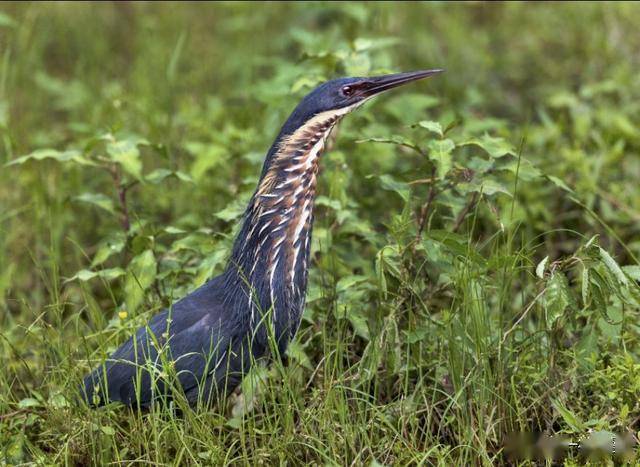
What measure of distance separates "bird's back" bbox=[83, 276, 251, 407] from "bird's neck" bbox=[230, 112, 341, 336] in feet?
0.42

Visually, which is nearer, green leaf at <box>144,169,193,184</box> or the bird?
the bird

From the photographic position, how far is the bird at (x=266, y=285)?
370 centimetres

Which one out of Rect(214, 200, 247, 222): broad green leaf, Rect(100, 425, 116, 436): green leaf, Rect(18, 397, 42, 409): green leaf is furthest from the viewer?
Rect(214, 200, 247, 222): broad green leaf

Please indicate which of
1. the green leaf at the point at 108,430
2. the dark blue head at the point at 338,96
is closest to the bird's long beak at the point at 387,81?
the dark blue head at the point at 338,96

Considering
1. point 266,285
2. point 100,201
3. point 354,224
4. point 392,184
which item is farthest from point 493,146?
point 100,201

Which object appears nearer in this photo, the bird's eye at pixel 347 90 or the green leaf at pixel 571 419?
the green leaf at pixel 571 419

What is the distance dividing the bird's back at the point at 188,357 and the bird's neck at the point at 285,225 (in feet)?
0.42

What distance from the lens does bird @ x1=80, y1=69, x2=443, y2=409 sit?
3.70 m

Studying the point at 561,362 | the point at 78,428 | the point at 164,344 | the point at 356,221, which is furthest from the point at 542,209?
the point at 78,428

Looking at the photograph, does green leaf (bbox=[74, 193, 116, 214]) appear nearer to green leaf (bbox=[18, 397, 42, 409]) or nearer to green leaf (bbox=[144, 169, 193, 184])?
green leaf (bbox=[144, 169, 193, 184])

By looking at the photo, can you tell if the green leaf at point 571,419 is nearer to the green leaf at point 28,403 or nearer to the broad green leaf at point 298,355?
the broad green leaf at point 298,355

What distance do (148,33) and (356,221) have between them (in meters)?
2.98

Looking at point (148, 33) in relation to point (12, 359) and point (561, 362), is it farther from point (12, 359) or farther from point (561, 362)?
point (561, 362)

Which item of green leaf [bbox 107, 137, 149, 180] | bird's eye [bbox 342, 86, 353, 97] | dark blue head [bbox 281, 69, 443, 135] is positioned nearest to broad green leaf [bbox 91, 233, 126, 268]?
green leaf [bbox 107, 137, 149, 180]
